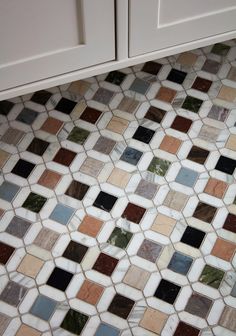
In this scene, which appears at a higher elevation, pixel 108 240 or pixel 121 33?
pixel 121 33

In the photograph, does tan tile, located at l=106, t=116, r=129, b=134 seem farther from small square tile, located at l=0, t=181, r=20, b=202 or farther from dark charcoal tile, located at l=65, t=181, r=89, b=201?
small square tile, located at l=0, t=181, r=20, b=202

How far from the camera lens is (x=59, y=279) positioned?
4.12 feet

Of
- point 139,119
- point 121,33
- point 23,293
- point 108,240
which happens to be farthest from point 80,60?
point 23,293

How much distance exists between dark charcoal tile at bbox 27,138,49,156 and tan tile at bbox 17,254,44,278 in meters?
0.28

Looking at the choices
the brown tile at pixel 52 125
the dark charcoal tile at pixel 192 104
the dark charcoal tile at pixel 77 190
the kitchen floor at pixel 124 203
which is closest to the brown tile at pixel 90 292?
the kitchen floor at pixel 124 203

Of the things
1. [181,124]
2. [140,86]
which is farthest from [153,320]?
[140,86]

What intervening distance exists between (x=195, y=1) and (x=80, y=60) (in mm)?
293

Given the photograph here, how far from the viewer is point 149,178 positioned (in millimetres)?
1390

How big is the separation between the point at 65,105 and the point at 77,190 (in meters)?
0.26

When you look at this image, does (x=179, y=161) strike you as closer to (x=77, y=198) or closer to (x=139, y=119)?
(x=139, y=119)

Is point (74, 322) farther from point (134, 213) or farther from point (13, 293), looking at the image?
point (134, 213)

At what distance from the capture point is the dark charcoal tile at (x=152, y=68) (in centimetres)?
156

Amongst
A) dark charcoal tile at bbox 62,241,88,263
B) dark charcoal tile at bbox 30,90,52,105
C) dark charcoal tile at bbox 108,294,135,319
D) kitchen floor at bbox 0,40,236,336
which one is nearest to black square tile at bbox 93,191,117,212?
kitchen floor at bbox 0,40,236,336

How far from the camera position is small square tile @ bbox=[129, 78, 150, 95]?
153 centimetres
